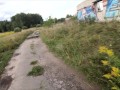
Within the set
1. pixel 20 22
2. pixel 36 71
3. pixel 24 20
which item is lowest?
pixel 20 22

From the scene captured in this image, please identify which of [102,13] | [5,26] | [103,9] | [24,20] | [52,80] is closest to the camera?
[52,80]

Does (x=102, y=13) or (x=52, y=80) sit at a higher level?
(x=102, y=13)

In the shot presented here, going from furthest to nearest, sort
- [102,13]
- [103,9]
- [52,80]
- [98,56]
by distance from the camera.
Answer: [102,13] < [103,9] < [52,80] < [98,56]

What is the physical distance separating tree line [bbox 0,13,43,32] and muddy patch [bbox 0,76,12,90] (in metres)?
Answer: 51.9

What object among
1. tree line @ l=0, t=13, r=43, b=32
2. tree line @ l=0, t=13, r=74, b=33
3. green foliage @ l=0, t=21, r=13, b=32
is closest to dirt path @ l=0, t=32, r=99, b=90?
tree line @ l=0, t=13, r=74, b=33

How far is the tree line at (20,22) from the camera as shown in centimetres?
5958

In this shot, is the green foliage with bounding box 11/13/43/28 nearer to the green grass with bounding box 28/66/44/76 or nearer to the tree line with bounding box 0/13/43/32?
the tree line with bounding box 0/13/43/32

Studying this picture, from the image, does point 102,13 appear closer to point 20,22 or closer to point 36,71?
point 36,71

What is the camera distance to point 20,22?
201 feet

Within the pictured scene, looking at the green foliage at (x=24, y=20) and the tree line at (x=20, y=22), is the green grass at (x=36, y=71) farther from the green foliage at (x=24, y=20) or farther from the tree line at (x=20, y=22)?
the green foliage at (x=24, y=20)

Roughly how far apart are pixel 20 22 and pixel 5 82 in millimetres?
57421

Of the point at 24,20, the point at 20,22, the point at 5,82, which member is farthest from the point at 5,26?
the point at 5,82

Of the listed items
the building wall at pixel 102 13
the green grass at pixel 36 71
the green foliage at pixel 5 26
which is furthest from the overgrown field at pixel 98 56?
the green foliage at pixel 5 26

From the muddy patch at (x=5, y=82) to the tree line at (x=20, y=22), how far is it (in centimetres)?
5187
